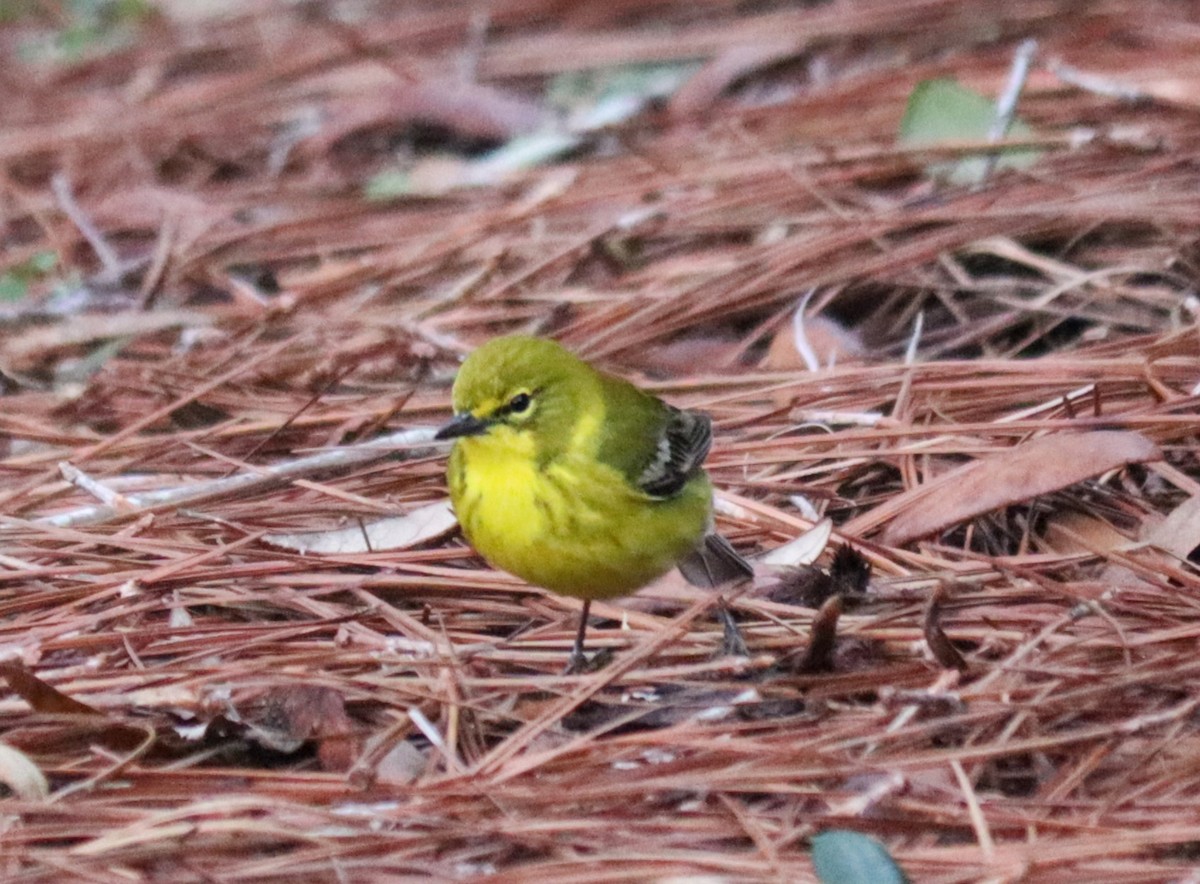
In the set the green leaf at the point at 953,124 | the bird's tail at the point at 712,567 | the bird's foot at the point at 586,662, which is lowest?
the bird's foot at the point at 586,662

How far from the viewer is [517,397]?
3.34 m

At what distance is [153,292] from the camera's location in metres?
5.41

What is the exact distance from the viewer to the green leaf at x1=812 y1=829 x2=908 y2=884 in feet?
7.73

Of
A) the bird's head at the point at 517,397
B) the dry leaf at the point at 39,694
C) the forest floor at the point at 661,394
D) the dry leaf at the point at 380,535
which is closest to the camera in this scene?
the forest floor at the point at 661,394

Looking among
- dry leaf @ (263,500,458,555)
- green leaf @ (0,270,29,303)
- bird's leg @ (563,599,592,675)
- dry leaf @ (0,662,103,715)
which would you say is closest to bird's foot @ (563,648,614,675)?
bird's leg @ (563,599,592,675)

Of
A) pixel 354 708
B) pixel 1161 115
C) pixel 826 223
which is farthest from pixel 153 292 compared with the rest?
pixel 1161 115

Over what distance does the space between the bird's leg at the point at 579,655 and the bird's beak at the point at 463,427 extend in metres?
0.43

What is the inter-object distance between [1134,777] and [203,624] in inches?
75.2

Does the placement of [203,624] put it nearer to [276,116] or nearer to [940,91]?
[940,91]

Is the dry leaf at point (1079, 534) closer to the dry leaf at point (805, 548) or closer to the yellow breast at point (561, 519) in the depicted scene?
the dry leaf at point (805, 548)

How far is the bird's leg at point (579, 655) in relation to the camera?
317cm

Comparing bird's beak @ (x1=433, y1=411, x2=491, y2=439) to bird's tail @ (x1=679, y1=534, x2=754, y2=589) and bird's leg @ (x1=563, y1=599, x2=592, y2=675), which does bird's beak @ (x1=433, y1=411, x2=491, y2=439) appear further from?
bird's tail @ (x1=679, y1=534, x2=754, y2=589)

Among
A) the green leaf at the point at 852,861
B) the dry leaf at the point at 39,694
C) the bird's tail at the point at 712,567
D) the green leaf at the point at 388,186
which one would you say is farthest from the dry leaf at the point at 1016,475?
the green leaf at the point at 388,186

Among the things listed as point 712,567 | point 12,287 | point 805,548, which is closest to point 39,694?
point 712,567
